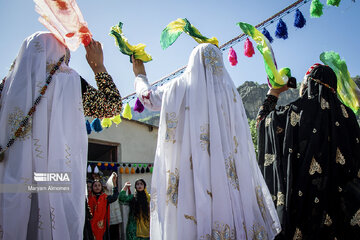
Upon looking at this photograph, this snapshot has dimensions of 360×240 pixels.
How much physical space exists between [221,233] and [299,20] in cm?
357

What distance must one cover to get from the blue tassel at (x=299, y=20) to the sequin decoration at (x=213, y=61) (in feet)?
7.82

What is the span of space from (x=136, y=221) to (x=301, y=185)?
4576 mm

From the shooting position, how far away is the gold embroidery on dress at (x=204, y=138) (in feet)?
6.70

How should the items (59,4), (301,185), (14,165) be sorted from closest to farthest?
(14,165)
(59,4)
(301,185)

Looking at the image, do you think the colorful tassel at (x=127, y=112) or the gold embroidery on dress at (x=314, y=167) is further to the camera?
the colorful tassel at (x=127, y=112)

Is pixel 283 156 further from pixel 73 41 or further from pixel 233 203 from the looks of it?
pixel 73 41

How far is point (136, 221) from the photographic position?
6.14 m

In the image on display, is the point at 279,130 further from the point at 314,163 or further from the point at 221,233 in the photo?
the point at 221,233

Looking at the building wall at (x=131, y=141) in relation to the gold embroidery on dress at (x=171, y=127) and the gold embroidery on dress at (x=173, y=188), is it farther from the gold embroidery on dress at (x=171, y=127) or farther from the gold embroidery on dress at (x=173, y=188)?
the gold embroidery on dress at (x=173, y=188)

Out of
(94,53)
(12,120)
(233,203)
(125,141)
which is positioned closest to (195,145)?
(233,203)

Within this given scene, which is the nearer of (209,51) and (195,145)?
(195,145)

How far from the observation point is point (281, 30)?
430 centimetres

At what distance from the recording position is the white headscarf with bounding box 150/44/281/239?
185 centimetres

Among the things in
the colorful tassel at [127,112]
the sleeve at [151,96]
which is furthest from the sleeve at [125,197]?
the sleeve at [151,96]
